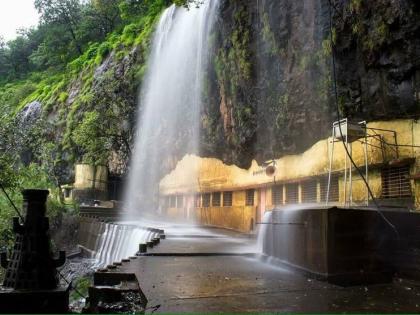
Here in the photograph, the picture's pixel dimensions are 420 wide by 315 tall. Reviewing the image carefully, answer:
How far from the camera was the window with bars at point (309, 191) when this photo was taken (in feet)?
47.7

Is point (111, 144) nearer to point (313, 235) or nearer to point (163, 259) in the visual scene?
point (163, 259)

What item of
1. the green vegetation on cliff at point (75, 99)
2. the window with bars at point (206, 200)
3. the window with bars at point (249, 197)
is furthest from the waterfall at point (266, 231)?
the window with bars at point (206, 200)

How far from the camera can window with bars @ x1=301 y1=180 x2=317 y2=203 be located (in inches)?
573

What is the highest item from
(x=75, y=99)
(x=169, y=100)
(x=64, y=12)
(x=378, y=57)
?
(x=64, y=12)

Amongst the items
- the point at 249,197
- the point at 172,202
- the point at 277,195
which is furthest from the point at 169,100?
the point at 277,195

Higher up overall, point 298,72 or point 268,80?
point 268,80

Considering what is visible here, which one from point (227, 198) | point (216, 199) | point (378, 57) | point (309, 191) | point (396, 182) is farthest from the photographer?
point (216, 199)

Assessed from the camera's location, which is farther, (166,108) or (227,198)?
(166,108)

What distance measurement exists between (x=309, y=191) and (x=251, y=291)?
957 cm

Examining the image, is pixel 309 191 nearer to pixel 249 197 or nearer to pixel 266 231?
pixel 249 197

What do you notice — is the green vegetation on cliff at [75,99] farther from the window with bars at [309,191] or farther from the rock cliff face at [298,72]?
the window with bars at [309,191]

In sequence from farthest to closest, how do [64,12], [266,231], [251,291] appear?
1. [64,12]
2. [266,231]
3. [251,291]

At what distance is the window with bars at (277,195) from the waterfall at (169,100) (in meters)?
8.09

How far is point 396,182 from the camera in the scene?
11.0 meters
